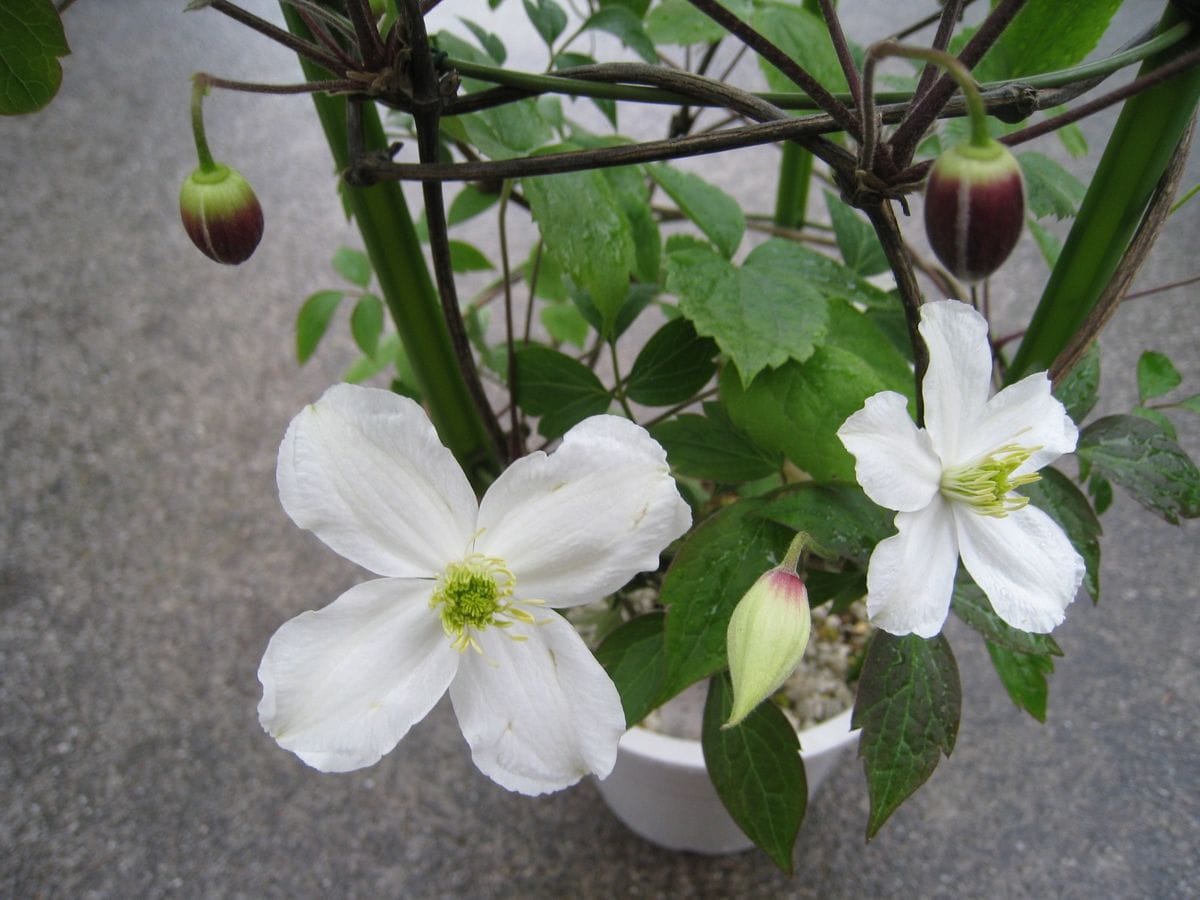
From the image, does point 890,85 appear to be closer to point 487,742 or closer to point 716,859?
point 487,742

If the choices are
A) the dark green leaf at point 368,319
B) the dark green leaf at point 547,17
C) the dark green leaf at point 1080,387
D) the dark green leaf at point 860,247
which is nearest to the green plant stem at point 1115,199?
the dark green leaf at point 1080,387

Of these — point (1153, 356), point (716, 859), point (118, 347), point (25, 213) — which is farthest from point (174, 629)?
point (1153, 356)

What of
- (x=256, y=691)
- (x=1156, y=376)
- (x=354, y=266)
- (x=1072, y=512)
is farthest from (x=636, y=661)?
(x=256, y=691)

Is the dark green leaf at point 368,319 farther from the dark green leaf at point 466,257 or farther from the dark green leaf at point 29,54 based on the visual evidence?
the dark green leaf at point 29,54

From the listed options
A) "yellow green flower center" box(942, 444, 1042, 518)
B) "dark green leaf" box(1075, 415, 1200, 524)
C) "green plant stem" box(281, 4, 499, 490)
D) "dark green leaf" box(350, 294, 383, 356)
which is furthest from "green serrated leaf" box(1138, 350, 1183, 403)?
"dark green leaf" box(350, 294, 383, 356)

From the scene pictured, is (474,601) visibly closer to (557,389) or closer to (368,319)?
(557,389)

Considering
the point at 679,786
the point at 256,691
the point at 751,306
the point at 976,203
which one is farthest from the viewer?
the point at 256,691
